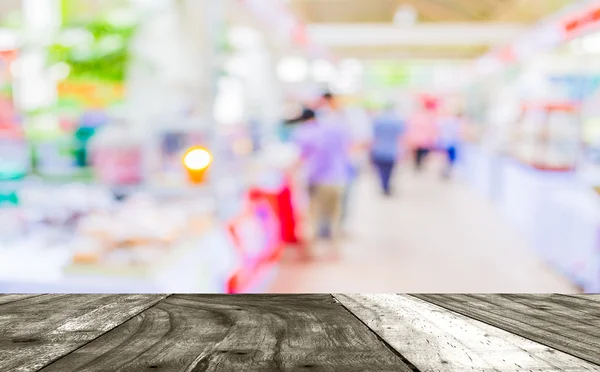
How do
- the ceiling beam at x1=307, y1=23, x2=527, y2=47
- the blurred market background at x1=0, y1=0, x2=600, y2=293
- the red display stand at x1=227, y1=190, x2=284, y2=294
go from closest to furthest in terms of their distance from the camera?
→ the blurred market background at x1=0, y1=0, x2=600, y2=293, the red display stand at x1=227, y1=190, x2=284, y2=294, the ceiling beam at x1=307, y1=23, x2=527, y2=47

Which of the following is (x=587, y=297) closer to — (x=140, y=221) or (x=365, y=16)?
(x=140, y=221)

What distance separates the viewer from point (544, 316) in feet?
3.76

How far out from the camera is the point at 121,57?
3152 mm

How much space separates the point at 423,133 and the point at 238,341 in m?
13.8

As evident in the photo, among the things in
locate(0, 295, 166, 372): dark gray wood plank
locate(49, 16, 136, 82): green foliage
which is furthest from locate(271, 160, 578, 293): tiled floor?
locate(0, 295, 166, 372): dark gray wood plank

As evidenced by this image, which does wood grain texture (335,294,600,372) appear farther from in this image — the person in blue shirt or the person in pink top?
the person in pink top

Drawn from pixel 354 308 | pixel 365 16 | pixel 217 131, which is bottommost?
pixel 354 308

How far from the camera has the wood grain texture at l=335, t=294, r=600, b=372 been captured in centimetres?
87

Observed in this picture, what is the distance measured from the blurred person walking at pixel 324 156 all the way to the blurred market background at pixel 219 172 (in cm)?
38

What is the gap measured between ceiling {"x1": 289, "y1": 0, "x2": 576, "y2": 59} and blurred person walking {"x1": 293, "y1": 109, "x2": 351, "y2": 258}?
6.95m

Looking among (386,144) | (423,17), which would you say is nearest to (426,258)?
(386,144)

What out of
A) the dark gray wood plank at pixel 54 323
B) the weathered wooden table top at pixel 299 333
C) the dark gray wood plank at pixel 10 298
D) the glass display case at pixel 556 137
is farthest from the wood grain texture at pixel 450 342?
the glass display case at pixel 556 137

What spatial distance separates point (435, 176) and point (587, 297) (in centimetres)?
1385

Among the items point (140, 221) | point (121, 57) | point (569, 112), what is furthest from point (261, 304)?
point (569, 112)
